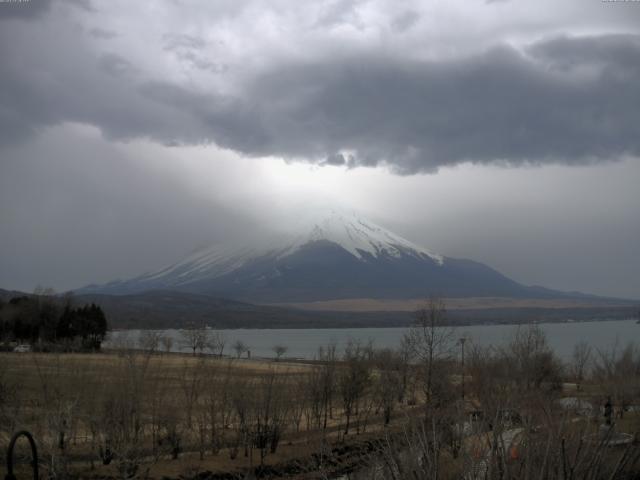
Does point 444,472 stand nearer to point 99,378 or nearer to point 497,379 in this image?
point 99,378

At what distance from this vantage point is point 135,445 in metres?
26.4

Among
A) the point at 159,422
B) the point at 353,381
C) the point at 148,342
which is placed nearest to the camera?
the point at 159,422

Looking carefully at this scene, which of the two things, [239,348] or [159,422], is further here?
[239,348]

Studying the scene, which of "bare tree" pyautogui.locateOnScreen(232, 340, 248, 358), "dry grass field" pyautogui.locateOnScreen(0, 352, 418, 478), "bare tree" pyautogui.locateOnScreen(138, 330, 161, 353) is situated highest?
"bare tree" pyautogui.locateOnScreen(138, 330, 161, 353)

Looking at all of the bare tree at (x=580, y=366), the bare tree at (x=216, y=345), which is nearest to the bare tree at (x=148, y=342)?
the bare tree at (x=580, y=366)

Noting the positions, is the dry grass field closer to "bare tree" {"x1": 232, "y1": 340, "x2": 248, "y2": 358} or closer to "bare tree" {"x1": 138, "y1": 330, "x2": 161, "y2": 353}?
"bare tree" {"x1": 138, "y1": 330, "x2": 161, "y2": 353}

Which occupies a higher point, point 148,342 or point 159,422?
point 148,342

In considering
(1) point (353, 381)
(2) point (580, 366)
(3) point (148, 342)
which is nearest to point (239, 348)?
(3) point (148, 342)

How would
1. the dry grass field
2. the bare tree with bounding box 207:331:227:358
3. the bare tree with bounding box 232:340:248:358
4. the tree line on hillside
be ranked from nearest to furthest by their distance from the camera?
the dry grass field, the tree line on hillside, the bare tree with bounding box 232:340:248:358, the bare tree with bounding box 207:331:227:358

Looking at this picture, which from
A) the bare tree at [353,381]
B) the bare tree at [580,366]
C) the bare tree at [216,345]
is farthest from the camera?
the bare tree at [216,345]

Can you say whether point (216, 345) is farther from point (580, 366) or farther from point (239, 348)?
point (580, 366)

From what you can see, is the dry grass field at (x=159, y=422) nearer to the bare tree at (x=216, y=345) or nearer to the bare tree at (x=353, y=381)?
the bare tree at (x=353, y=381)

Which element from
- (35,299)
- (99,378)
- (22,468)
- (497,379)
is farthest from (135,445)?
(35,299)

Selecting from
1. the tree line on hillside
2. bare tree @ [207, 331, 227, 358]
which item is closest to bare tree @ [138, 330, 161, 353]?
bare tree @ [207, 331, 227, 358]
